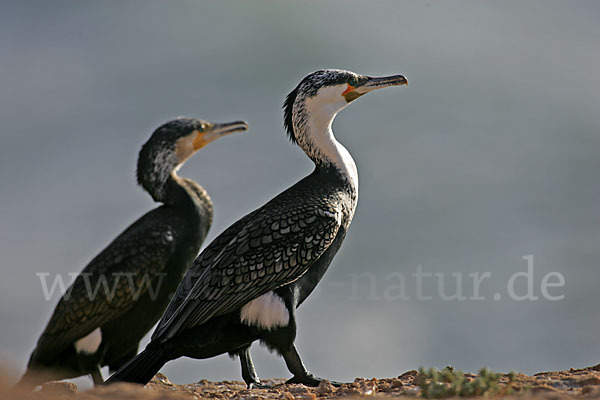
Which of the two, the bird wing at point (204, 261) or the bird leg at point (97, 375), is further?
the bird leg at point (97, 375)

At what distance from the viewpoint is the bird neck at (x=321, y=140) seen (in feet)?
26.9

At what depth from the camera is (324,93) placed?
8.42 metres

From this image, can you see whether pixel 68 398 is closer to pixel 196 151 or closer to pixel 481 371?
pixel 481 371

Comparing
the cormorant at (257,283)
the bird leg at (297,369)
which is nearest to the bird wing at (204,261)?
the cormorant at (257,283)

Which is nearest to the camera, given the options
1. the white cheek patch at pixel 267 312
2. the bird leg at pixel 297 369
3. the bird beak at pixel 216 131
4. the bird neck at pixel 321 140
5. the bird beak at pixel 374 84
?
the white cheek patch at pixel 267 312

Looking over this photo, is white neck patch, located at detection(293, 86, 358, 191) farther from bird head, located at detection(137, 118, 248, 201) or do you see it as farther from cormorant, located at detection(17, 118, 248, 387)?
bird head, located at detection(137, 118, 248, 201)

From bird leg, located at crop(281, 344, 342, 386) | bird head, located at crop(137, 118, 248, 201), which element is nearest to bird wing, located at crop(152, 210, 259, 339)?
bird leg, located at crop(281, 344, 342, 386)

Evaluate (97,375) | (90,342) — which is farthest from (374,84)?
(97,375)

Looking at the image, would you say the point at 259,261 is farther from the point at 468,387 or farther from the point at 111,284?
the point at 111,284

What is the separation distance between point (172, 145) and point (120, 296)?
7.26ft

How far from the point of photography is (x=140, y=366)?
24.1 ft

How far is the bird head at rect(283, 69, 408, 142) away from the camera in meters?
8.39

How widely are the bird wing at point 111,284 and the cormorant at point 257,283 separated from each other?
1494 millimetres

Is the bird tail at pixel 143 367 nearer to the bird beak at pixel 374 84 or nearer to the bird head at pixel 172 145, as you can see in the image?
the bird head at pixel 172 145
